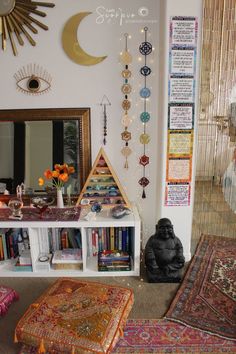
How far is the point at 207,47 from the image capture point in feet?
8.96

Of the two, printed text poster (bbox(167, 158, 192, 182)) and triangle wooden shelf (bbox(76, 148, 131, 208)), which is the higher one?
printed text poster (bbox(167, 158, 192, 182))

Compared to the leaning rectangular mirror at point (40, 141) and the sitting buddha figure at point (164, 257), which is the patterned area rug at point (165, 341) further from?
the leaning rectangular mirror at point (40, 141)

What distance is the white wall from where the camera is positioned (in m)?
2.53

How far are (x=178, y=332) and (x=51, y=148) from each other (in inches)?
67.5

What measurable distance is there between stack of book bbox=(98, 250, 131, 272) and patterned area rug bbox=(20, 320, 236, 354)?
1.89 feet

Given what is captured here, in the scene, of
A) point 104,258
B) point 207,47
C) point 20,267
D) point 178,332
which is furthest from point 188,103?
point 20,267

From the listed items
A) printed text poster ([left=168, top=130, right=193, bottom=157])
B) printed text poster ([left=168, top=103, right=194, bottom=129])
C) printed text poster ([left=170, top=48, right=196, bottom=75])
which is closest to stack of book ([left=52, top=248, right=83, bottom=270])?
printed text poster ([left=168, top=130, right=193, bottom=157])

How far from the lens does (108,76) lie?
8.72 feet

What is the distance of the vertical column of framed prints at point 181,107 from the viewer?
7.81ft

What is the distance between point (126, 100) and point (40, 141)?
2.64 feet

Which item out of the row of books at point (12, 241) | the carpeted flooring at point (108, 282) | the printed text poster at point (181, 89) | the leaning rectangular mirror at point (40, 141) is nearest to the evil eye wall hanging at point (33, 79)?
the leaning rectangular mirror at point (40, 141)

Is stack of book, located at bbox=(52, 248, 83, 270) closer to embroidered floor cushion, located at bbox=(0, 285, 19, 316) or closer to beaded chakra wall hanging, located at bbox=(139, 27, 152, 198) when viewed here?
embroidered floor cushion, located at bbox=(0, 285, 19, 316)

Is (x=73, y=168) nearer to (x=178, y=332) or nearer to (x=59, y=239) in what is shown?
(x=59, y=239)

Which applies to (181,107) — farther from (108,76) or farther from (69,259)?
(69,259)
